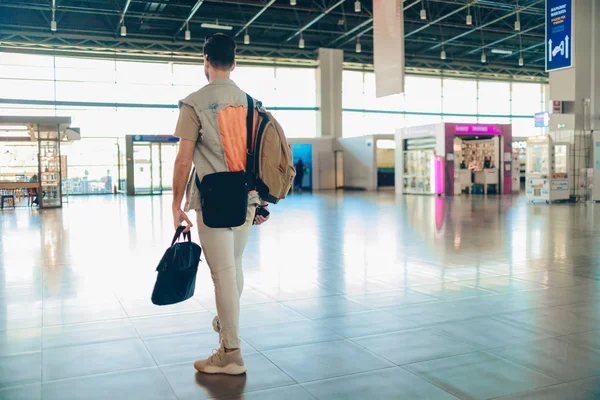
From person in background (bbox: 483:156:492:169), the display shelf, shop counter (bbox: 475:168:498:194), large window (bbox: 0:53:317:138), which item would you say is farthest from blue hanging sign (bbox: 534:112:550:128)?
the display shelf

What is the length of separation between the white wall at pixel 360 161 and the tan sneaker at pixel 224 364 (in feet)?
81.5

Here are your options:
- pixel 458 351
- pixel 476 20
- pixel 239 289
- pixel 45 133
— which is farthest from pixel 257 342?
pixel 476 20

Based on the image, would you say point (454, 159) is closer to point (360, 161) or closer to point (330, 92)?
point (360, 161)

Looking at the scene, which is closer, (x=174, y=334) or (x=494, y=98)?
(x=174, y=334)

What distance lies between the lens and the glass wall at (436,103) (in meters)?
30.0

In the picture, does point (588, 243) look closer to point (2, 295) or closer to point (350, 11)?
point (2, 295)

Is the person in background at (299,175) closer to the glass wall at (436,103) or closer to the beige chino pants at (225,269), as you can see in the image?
the glass wall at (436,103)

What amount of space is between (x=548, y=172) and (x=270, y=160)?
1560cm

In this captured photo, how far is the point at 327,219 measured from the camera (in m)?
11.7

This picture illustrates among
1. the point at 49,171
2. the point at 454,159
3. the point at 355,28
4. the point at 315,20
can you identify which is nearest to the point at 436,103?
the point at 355,28

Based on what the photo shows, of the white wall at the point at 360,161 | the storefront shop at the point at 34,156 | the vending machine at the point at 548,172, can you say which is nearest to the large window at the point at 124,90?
the white wall at the point at 360,161

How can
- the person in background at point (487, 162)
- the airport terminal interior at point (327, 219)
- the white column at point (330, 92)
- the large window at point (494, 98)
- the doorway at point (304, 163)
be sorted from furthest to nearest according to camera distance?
the large window at point (494, 98)
the doorway at point (304, 163)
the white column at point (330, 92)
the person in background at point (487, 162)
the airport terminal interior at point (327, 219)

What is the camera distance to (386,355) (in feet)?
10.1

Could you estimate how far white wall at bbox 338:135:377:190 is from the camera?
27.5 metres
